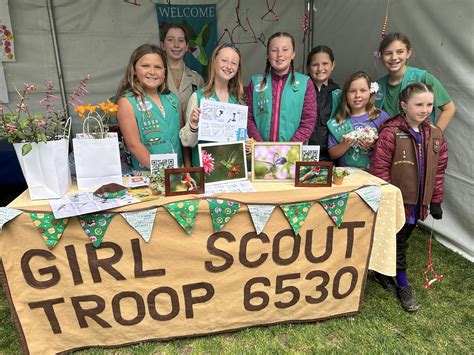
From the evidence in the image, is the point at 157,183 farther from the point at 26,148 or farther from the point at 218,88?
the point at 218,88

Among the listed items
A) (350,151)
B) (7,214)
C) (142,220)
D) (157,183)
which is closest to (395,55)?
(350,151)

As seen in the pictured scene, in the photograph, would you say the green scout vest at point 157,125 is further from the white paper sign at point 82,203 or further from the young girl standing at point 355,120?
the young girl standing at point 355,120

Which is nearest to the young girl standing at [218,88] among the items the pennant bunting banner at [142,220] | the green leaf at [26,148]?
the pennant bunting banner at [142,220]

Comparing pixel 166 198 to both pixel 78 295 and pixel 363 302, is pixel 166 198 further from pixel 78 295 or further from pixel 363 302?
pixel 363 302

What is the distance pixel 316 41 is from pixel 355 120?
2.76 m

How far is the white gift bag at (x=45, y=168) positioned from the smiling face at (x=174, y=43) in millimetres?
1335

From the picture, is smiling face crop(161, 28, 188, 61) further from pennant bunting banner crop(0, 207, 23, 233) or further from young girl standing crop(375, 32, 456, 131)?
pennant bunting banner crop(0, 207, 23, 233)

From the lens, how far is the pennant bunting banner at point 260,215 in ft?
5.75

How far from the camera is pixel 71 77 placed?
13.4 ft

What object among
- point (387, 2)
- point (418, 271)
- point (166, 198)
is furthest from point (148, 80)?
point (387, 2)

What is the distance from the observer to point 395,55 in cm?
227

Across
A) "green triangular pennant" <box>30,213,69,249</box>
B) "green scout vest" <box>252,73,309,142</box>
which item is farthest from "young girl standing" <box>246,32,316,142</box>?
"green triangular pennant" <box>30,213,69,249</box>

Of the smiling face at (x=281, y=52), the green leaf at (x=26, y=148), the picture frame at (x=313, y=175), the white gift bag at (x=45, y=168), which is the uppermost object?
the smiling face at (x=281, y=52)

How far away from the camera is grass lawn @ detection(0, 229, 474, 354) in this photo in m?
1.88
